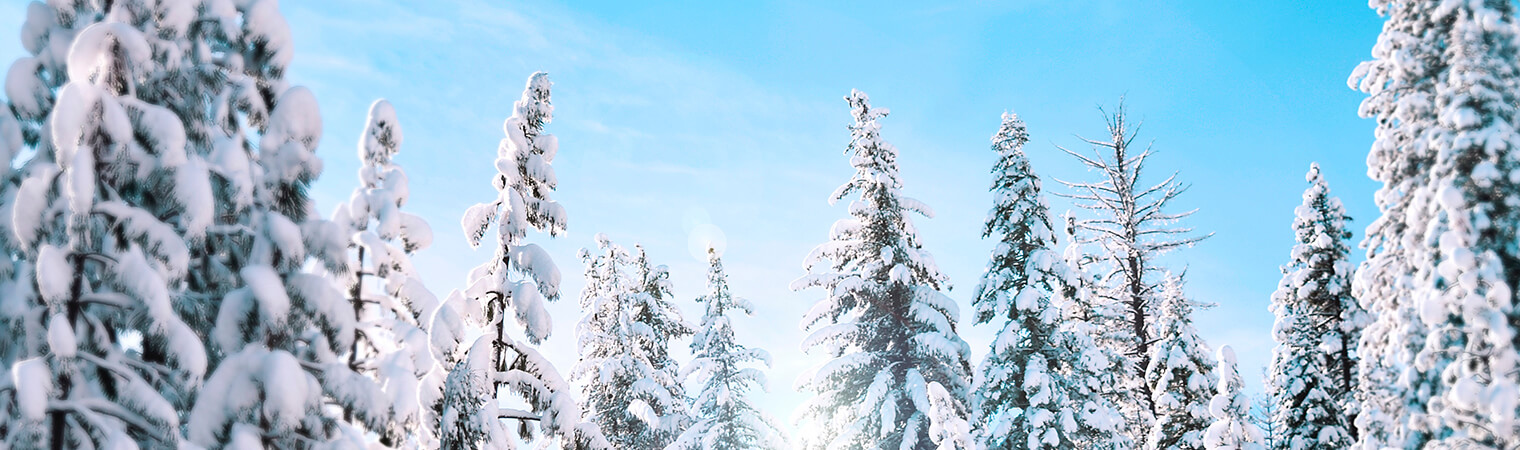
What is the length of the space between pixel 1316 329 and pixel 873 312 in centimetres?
992

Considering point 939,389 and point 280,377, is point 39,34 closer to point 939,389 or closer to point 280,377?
point 280,377

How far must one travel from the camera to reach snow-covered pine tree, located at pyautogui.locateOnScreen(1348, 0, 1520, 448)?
997 centimetres

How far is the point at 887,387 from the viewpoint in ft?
67.7

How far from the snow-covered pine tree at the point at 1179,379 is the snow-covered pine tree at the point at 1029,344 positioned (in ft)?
6.79

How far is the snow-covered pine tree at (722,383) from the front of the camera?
82.8ft

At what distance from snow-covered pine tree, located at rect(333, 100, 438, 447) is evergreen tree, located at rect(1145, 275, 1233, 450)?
56.5 feet

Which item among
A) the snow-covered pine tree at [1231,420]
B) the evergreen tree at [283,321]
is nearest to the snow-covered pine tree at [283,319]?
the evergreen tree at [283,321]

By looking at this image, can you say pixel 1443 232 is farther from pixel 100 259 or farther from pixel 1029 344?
pixel 100 259

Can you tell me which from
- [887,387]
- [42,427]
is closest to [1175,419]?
[887,387]

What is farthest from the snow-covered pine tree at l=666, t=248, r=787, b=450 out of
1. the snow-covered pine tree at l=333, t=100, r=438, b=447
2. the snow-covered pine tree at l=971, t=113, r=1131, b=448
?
the snow-covered pine tree at l=333, t=100, r=438, b=447

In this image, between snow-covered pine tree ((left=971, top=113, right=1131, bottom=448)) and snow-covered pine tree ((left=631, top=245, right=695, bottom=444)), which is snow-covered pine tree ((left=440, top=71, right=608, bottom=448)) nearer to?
snow-covered pine tree ((left=971, top=113, right=1131, bottom=448))

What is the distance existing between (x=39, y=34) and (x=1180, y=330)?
21819mm

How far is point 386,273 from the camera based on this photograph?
9.52m

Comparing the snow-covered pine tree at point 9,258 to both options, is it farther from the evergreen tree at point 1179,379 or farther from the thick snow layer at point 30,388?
the evergreen tree at point 1179,379
